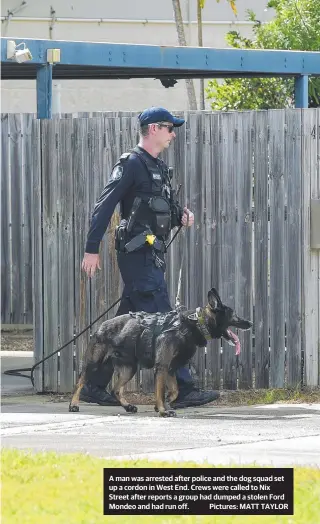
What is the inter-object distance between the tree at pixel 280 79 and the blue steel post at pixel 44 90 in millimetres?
9639

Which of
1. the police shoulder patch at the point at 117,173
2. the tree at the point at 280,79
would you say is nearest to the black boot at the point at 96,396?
the police shoulder patch at the point at 117,173

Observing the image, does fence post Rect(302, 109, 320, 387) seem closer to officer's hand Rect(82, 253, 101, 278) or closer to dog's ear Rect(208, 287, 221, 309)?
dog's ear Rect(208, 287, 221, 309)

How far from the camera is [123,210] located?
1037 centimetres

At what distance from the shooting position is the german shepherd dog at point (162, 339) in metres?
9.80

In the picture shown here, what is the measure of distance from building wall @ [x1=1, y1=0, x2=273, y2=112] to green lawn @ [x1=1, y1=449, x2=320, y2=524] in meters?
22.2

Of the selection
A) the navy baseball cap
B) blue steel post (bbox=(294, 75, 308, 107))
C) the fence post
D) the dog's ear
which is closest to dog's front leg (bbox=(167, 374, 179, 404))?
the dog's ear

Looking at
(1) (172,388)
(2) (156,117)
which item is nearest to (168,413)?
(1) (172,388)

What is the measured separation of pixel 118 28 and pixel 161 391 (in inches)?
836

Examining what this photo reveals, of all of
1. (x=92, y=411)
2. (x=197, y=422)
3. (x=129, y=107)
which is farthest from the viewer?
(x=129, y=107)

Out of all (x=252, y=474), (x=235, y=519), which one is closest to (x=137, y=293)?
(x=252, y=474)

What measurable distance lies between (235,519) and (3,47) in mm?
6020

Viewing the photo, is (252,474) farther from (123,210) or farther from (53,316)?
(53,316)

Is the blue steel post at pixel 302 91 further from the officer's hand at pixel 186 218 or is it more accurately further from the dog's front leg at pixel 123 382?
the dog's front leg at pixel 123 382

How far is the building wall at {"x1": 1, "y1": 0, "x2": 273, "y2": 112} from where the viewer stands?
29.4m
